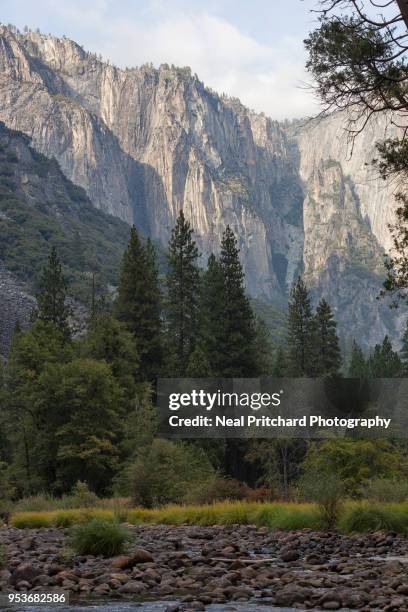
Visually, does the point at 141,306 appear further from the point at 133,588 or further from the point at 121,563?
the point at 133,588

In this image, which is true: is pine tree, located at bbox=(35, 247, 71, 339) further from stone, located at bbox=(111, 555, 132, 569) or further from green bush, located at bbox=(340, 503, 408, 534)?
stone, located at bbox=(111, 555, 132, 569)

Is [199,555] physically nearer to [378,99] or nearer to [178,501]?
[378,99]

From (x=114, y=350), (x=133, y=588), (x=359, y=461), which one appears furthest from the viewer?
(x=114, y=350)

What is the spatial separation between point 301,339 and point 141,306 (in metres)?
19.3

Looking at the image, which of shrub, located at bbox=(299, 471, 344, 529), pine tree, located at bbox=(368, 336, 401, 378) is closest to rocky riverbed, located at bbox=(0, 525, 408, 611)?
shrub, located at bbox=(299, 471, 344, 529)

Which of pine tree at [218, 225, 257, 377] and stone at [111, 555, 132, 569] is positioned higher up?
pine tree at [218, 225, 257, 377]

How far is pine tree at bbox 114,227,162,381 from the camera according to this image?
6719 centimetres

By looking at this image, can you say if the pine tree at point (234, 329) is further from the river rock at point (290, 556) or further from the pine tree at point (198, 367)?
the river rock at point (290, 556)

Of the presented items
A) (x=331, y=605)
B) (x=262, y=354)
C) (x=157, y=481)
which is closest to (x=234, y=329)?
(x=262, y=354)

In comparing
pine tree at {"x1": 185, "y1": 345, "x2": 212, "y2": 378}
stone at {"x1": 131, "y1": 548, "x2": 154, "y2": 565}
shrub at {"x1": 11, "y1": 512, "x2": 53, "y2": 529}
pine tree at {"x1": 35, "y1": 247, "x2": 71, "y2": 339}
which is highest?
pine tree at {"x1": 35, "y1": 247, "x2": 71, "y2": 339}

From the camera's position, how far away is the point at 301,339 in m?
81.4

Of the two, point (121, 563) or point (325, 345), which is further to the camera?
point (325, 345)

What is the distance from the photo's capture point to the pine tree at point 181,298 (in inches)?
2766

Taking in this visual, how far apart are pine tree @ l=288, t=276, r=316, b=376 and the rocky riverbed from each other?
200 ft
